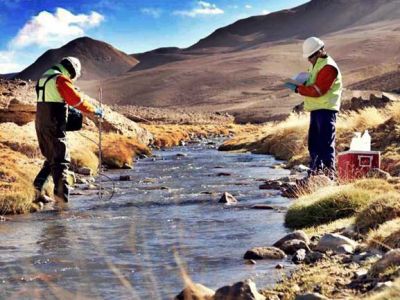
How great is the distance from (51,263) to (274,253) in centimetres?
259

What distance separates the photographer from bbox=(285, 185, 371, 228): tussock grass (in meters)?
10.5

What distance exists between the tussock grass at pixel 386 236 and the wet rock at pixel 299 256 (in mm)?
748

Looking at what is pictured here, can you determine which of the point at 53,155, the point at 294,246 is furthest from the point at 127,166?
the point at 294,246

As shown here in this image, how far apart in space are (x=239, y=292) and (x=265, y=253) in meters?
2.26

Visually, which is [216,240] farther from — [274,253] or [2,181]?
[2,181]

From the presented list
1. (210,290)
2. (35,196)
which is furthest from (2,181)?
(210,290)

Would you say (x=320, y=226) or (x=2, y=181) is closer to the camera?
(x=320, y=226)

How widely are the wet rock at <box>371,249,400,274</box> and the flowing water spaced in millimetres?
1137

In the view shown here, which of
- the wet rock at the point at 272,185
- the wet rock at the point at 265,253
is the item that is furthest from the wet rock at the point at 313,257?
the wet rock at the point at 272,185

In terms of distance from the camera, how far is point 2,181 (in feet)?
46.6

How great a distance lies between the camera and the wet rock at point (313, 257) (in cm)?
782

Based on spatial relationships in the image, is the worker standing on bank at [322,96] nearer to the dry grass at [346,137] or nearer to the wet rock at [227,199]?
the wet rock at [227,199]

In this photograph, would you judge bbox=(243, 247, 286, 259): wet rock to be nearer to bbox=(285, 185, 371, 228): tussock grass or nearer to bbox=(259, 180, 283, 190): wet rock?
bbox=(285, 185, 371, 228): tussock grass

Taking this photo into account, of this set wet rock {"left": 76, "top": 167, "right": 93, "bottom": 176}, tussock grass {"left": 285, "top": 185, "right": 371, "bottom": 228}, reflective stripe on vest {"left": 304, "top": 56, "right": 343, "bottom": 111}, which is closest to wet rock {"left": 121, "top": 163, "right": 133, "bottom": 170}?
wet rock {"left": 76, "top": 167, "right": 93, "bottom": 176}
